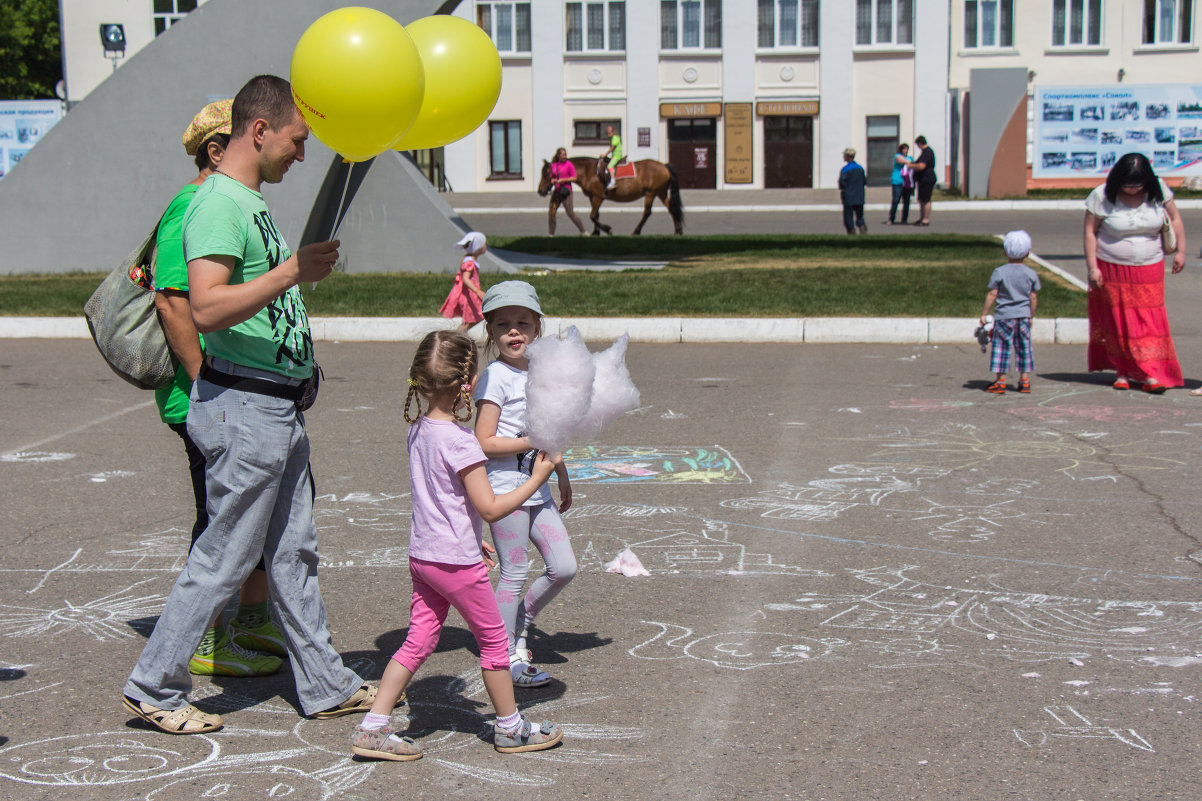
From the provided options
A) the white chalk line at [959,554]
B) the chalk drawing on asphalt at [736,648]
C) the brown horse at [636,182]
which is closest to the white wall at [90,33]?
the brown horse at [636,182]

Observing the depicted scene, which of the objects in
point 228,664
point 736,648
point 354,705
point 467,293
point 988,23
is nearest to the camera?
point 354,705

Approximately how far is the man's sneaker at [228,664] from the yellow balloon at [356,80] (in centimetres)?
182

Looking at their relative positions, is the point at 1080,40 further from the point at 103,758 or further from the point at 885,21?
the point at 103,758

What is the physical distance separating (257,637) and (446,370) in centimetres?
151

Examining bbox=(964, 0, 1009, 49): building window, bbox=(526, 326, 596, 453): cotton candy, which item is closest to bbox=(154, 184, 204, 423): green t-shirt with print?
bbox=(526, 326, 596, 453): cotton candy

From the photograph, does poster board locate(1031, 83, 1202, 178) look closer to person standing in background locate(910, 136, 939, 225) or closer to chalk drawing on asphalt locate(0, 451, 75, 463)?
person standing in background locate(910, 136, 939, 225)

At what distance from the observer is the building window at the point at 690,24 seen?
4712 cm

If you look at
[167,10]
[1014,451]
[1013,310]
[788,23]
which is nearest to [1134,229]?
[1013,310]

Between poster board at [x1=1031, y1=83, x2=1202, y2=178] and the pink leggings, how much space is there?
3754 centimetres

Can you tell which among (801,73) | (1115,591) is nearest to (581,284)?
(1115,591)

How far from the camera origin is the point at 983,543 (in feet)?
19.6

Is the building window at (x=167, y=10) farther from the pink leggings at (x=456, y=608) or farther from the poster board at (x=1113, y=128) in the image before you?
the pink leggings at (x=456, y=608)

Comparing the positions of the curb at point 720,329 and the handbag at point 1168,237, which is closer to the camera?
the handbag at point 1168,237

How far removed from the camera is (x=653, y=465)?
7816 mm
